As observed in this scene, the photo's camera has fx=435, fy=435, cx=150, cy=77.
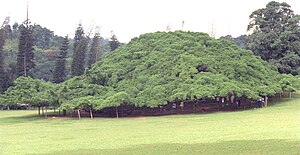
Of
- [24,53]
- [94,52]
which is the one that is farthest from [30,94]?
[94,52]

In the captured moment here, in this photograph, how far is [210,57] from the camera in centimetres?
3331

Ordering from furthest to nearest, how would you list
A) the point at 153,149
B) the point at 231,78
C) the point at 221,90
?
the point at 231,78, the point at 221,90, the point at 153,149

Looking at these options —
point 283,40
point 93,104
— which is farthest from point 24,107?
point 283,40

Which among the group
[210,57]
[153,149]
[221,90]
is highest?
[210,57]

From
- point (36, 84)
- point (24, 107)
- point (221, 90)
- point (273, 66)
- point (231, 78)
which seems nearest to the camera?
point (221, 90)

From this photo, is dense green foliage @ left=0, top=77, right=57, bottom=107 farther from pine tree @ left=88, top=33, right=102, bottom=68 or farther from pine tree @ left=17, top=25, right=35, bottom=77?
pine tree @ left=88, top=33, right=102, bottom=68

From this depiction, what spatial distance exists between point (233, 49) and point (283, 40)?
509 cm

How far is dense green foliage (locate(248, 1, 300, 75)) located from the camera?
38219 mm

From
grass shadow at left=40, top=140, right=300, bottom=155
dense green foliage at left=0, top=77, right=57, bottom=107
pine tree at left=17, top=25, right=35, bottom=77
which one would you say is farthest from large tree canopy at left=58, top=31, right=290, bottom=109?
pine tree at left=17, top=25, right=35, bottom=77

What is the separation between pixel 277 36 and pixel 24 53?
92.3 ft

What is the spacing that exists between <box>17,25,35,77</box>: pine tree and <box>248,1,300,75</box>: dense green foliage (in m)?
25.2

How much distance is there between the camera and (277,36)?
38.8m

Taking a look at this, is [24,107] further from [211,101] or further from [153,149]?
[153,149]

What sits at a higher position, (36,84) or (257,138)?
(36,84)
